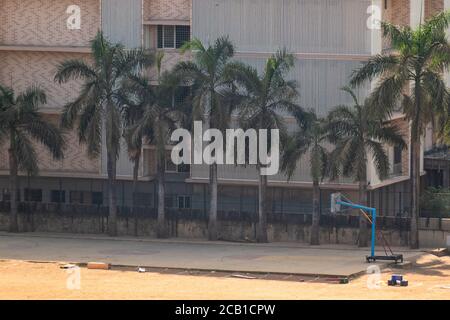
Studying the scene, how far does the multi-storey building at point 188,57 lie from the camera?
62188 millimetres

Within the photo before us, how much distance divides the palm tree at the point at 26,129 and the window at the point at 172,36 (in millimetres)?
7367

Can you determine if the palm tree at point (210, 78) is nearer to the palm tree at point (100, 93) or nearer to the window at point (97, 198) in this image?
the palm tree at point (100, 93)

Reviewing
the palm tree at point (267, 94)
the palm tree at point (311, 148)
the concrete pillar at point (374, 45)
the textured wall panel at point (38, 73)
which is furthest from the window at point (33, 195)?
the concrete pillar at point (374, 45)

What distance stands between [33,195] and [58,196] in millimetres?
1537

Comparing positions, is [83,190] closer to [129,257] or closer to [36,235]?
[36,235]

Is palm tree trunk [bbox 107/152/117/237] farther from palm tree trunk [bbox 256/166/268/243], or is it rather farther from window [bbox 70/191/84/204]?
palm tree trunk [bbox 256/166/268/243]

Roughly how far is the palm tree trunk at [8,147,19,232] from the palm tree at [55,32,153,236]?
4213 millimetres

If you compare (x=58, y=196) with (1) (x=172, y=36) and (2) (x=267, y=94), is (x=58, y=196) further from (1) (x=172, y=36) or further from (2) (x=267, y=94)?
(2) (x=267, y=94)

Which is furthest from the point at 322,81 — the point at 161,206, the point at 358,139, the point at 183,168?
the point at 161,206

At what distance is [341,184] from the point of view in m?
62.4

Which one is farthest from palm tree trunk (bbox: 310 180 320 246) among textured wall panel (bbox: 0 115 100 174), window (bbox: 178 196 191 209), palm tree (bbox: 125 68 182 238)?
textured wall panel (bbox: 0 115 100 174)

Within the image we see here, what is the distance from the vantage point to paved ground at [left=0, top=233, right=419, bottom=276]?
53388 mm
